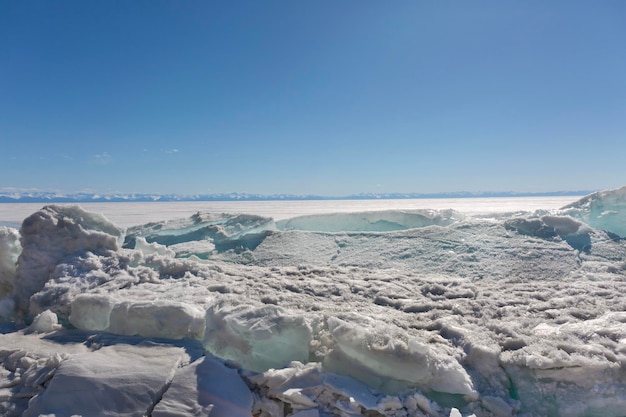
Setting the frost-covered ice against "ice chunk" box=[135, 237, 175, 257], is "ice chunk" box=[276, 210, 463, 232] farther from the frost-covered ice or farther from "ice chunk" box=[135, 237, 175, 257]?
"ice chunk" box=[135, 237, 175, 257]

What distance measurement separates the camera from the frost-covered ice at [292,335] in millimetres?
1786

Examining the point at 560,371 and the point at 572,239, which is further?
the point at 572,239

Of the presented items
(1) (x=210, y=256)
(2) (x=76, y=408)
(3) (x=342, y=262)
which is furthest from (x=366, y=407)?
(1) (x=210, y=256)

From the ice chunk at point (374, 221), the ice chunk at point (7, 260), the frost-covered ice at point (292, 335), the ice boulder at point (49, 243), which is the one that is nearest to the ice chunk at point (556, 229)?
the frost-covered ice at point (292, 335)

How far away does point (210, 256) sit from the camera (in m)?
5.70

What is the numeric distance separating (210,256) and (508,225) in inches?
171

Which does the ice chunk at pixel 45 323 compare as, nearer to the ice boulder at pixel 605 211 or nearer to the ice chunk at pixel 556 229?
the ice chunk at pixel 556 229

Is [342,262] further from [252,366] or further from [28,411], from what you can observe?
[28,411]

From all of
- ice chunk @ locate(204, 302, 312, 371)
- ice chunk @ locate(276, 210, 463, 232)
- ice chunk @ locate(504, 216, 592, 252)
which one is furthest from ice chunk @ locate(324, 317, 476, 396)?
ice chunk @ locate(276, 210, 463, 232)

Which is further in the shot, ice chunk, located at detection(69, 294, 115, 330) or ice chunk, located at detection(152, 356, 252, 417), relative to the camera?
ice chunk, located at detection(69, 294, 115, 330)

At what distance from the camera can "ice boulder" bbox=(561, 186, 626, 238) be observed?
19.0ft

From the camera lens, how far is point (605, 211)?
20.1 ft

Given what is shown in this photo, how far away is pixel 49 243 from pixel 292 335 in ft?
8.23

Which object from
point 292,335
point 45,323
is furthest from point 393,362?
point 45,323
